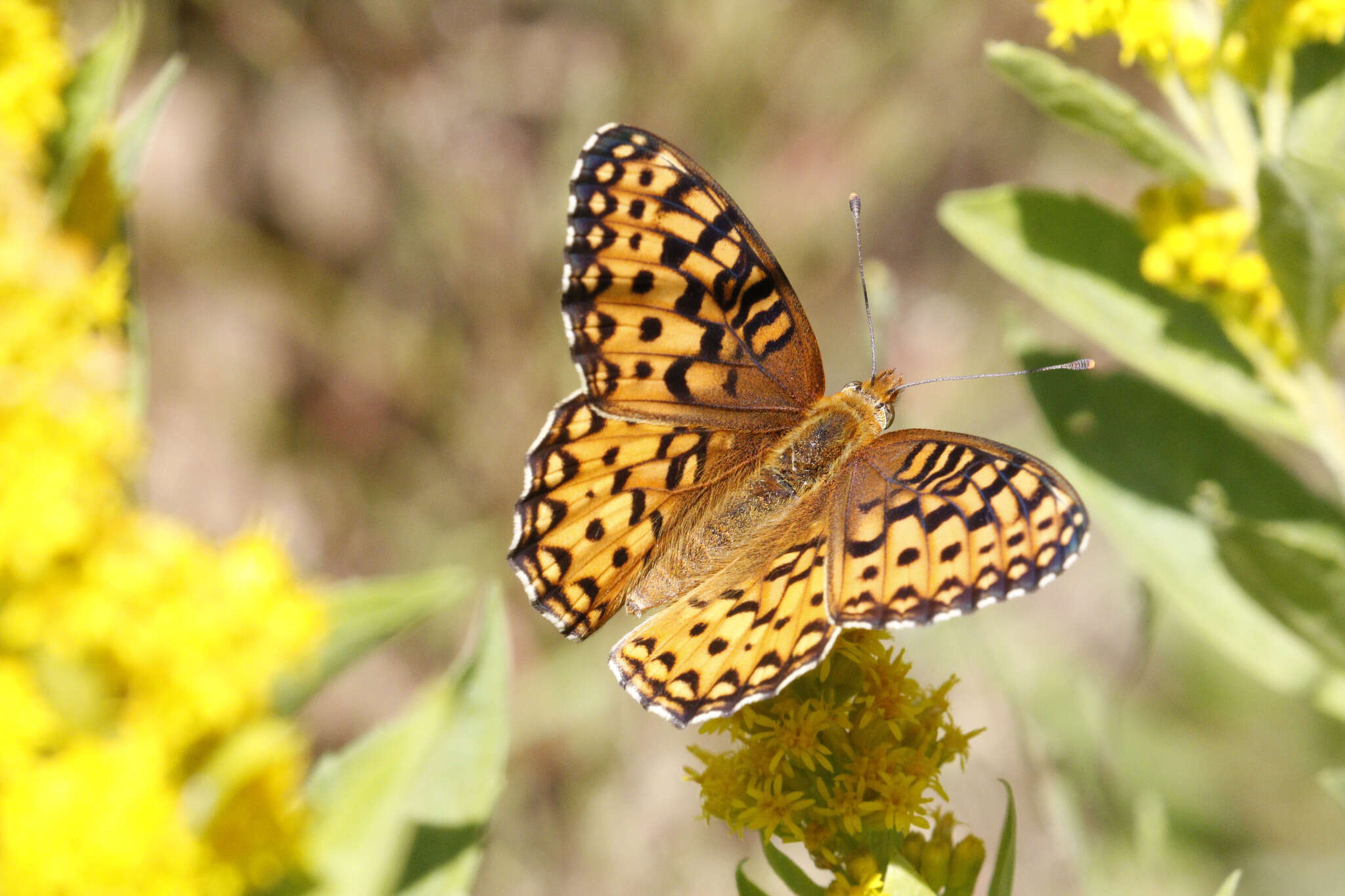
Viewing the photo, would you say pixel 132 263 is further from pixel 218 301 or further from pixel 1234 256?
pixel 218 301

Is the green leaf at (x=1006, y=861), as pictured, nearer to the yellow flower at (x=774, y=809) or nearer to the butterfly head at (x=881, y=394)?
the yellow flower at (x=774, y=809)

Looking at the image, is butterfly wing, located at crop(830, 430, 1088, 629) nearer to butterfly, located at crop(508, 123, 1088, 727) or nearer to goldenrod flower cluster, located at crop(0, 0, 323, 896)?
butterfly, located at crop(508, 123, 1088, 727)

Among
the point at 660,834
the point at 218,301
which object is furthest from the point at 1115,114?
the point at 218,301

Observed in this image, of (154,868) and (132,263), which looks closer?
(154,868)

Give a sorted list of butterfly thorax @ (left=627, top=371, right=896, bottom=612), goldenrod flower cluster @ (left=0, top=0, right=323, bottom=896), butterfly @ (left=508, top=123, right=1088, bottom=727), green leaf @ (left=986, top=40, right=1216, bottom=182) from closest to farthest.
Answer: goldenrod flower cluster @ (left=0, top=0, right=323, bottom=896) → butterfly @ (left=508, top=123, right=1088, bottom=727) → green leaf @ (left=986, top=40, right=1216, bottom=182) → butterfly thorax @ (left=627, top=371, right=896, bottom=612)

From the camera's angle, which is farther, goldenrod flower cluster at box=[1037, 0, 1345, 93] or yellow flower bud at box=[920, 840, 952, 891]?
goldenrod flower cluster at box=[1037, 0, 1345, 93]

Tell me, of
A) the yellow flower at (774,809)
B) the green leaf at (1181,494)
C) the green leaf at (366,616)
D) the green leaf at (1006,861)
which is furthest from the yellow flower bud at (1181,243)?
the green leaf at (366,616)

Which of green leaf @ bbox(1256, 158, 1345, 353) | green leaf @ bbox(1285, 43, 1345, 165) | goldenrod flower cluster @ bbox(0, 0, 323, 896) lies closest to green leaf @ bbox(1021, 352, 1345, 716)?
green leaf @ bbox(1256, 158, 1345, 353)
